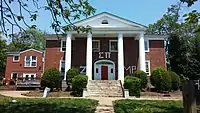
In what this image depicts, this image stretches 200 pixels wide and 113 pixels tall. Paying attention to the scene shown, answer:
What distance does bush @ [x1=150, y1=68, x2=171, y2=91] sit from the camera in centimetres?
2639

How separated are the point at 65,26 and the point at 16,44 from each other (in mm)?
1964

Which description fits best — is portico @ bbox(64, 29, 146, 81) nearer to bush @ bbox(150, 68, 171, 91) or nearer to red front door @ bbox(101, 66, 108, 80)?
red front door @ bbox(101, 66, 108, 80)

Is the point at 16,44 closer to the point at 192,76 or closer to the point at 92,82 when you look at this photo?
the point at 92,82

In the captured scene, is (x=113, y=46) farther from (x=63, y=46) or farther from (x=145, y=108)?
(x=145, y=108)

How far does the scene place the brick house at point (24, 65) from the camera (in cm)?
4009

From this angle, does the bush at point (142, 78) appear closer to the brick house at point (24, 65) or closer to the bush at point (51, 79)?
the bush at point (51, 79)

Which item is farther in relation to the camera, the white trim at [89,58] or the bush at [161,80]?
the white trim at [89,58]

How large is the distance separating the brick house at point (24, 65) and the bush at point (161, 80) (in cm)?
1988

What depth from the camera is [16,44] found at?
29.4ft

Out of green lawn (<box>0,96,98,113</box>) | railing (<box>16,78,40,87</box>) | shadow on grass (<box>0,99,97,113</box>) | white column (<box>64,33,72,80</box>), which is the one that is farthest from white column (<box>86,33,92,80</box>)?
shadow on grass (<box>0,99,97,113</box>)

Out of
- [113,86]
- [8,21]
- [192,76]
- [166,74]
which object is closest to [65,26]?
[8,21]

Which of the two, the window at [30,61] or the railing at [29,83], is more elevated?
the window at [30,61]

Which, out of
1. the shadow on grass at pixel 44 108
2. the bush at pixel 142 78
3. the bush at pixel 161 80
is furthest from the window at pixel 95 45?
the shadow on grass at pixel 44 108

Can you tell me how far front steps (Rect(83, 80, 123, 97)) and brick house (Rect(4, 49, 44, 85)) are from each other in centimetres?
1520
